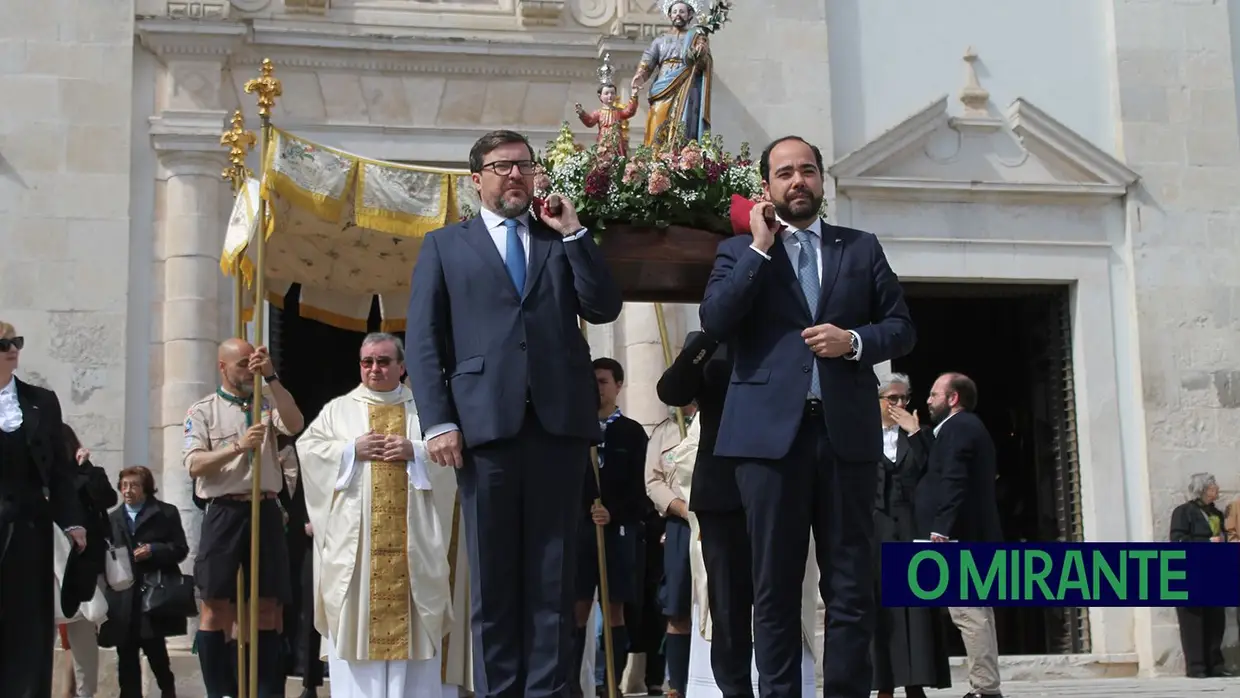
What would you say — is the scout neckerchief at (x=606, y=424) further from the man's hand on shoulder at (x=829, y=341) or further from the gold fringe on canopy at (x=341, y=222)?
the man's hand on shoulder at (x=829, y=341)

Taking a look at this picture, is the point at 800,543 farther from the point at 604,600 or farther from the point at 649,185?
the point at 604,600

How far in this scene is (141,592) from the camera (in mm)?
10578

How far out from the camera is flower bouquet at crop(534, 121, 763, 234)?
7492mm

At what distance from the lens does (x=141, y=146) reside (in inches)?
512

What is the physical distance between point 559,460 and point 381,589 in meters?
Answer: 2.99

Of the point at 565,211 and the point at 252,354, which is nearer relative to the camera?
the point at 565,211

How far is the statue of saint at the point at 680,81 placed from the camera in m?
9.05

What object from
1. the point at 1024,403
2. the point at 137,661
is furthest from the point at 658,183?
the point at 1024,403

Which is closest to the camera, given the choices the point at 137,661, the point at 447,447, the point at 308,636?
the point at 447,447

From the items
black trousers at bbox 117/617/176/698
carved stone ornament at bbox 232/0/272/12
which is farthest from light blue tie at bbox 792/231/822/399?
carved stone ornament at bbox 232/0/272/12

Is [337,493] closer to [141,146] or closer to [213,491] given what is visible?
[213,491]

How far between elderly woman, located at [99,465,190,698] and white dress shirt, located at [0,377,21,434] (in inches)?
105

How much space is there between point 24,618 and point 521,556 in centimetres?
327

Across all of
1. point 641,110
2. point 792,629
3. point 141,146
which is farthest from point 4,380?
point 641,110
